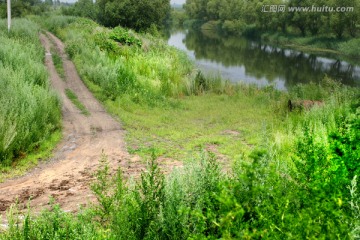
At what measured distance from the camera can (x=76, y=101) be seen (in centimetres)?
1510

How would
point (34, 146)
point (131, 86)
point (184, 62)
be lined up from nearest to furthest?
point (34, 146) < point (131, 86) < point (184, 62)

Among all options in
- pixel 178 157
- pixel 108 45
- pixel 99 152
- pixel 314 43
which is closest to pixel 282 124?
pixel 178 157

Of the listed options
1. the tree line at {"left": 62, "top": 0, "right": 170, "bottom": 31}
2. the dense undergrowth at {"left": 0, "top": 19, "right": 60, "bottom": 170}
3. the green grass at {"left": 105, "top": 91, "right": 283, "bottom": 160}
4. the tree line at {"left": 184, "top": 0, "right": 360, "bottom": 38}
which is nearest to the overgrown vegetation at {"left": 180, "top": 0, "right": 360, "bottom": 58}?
the tree line at {"left": 184, "top": 0, "right": 360, "bottom": 38}

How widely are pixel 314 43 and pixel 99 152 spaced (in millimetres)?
52753

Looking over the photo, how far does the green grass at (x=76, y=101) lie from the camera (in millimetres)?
13883

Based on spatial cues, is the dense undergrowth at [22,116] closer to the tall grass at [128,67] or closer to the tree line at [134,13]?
the tall grass at [128,67]

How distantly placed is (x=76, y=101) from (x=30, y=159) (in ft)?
19.2

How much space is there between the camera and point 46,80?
46.8 ft

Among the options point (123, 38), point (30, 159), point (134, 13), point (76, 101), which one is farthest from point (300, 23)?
point (30, 159)

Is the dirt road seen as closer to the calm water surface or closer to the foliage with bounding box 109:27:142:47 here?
the foliage with bounding box 109:27:142:47

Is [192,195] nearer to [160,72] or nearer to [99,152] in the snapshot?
[99,152]

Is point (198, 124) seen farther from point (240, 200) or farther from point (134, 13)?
point (134, 13)

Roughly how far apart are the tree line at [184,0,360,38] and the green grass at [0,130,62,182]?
4930cm

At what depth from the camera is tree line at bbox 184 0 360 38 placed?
52594 millimetres
